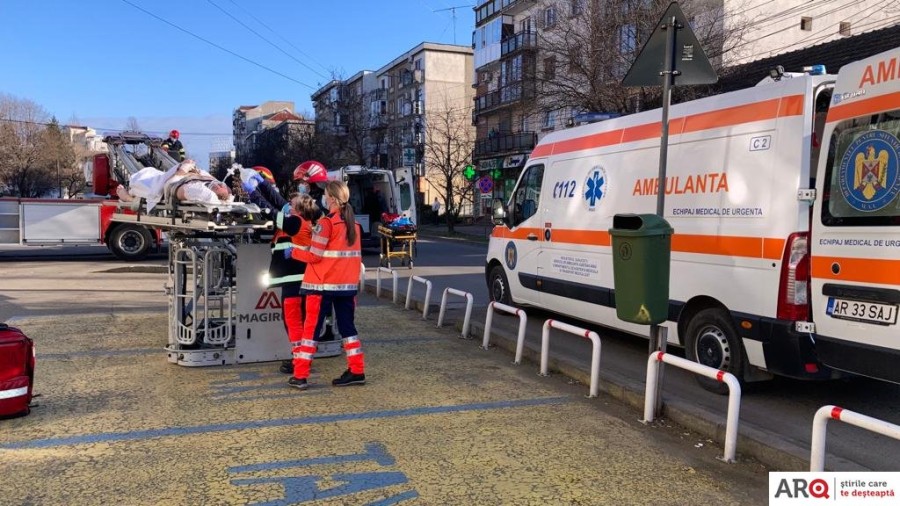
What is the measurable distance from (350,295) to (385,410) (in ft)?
3.52

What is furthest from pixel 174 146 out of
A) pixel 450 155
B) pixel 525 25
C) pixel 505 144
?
pixel 525 25

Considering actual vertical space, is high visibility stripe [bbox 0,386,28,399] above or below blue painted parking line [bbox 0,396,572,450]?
above

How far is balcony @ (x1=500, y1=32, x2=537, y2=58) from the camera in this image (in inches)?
1528

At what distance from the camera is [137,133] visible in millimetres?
17109

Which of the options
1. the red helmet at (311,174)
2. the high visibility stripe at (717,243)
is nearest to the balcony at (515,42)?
the high visibility stripe at (717,243)

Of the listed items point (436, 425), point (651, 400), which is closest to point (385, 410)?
point (436, 425)

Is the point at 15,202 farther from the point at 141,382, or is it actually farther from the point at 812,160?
the point at 812,160

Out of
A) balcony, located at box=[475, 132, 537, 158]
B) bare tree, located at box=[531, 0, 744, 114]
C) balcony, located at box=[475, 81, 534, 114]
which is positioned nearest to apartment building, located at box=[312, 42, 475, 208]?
balcony, located at box=[475, 132, 537, 158]

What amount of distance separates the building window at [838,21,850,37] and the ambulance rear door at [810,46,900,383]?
88.5ft

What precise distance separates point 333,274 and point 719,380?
3.09 metres

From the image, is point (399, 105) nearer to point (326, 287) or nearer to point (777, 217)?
point (326, 287)

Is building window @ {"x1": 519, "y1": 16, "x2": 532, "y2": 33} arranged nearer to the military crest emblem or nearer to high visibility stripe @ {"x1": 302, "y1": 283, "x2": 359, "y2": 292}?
high visibility stripe @ {"x1": 302, "y1": 283, "x2": 359, "y2": 292}

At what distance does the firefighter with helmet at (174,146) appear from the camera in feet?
47.9

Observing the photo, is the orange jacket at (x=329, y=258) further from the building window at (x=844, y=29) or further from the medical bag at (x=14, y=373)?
the building window at (x=844, y=29)
